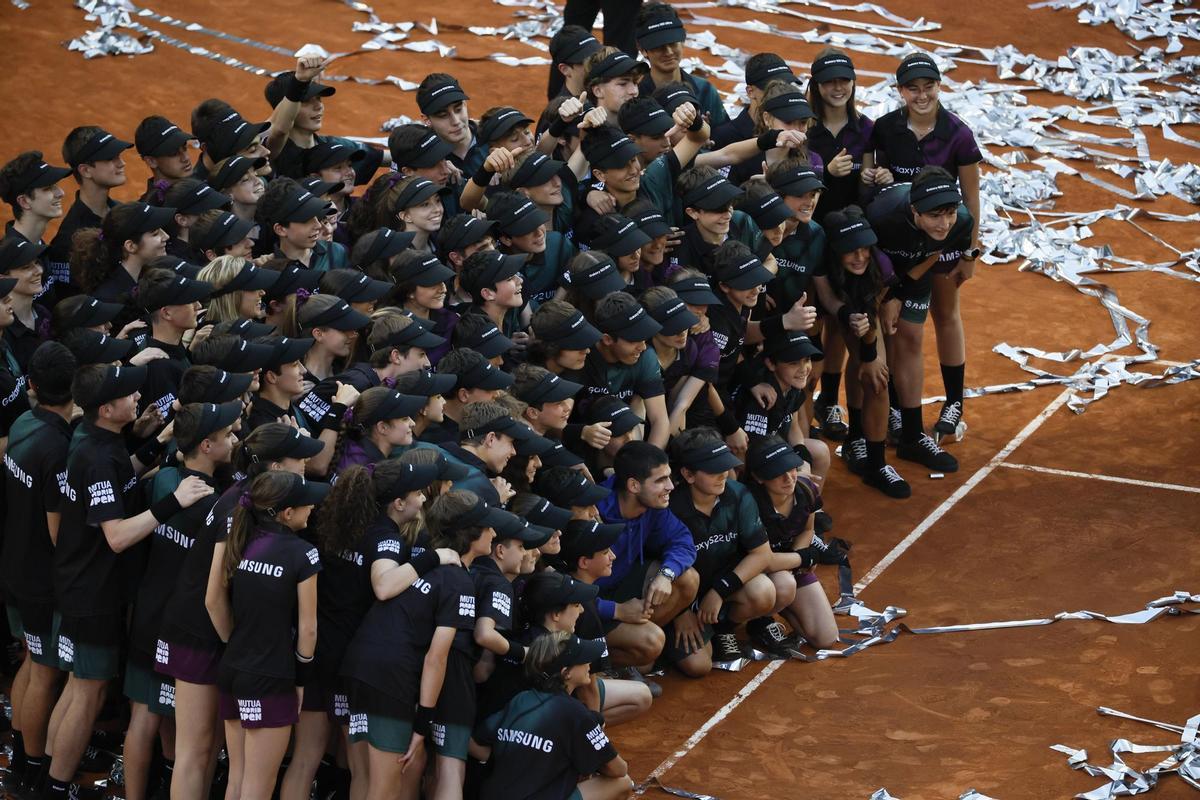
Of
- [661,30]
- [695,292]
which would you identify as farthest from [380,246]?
[661,30]

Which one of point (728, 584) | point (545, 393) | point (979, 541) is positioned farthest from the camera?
point (979, 541)

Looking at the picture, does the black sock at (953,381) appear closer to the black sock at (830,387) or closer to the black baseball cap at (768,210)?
the black sock at (830,387)

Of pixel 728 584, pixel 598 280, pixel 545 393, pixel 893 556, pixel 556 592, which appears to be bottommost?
pixel 893 556

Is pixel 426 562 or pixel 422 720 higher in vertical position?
pixel 426 562

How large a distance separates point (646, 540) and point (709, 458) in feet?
1.96

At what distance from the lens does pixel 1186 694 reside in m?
9.72

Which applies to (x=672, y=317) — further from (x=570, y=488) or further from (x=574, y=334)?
(x=570, y=488)

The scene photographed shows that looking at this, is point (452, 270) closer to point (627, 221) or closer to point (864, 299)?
point (627, 221)

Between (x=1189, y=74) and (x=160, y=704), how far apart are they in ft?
53.3

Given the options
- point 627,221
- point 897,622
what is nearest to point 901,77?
point 627,221

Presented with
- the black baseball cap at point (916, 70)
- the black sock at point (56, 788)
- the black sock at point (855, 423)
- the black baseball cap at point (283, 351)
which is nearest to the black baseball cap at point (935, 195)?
the black baseball cap at point (916, 70)

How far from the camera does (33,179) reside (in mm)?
10414

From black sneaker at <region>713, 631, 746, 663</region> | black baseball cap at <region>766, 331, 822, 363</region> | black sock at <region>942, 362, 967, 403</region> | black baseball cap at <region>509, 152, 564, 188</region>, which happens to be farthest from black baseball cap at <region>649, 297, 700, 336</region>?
black sock at <region>942, 362, 967, 403</region>

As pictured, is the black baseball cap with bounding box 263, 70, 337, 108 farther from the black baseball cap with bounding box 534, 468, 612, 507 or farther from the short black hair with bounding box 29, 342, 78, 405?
Answer: the black baseball cap with bounding box 534, 468, 612, 507
